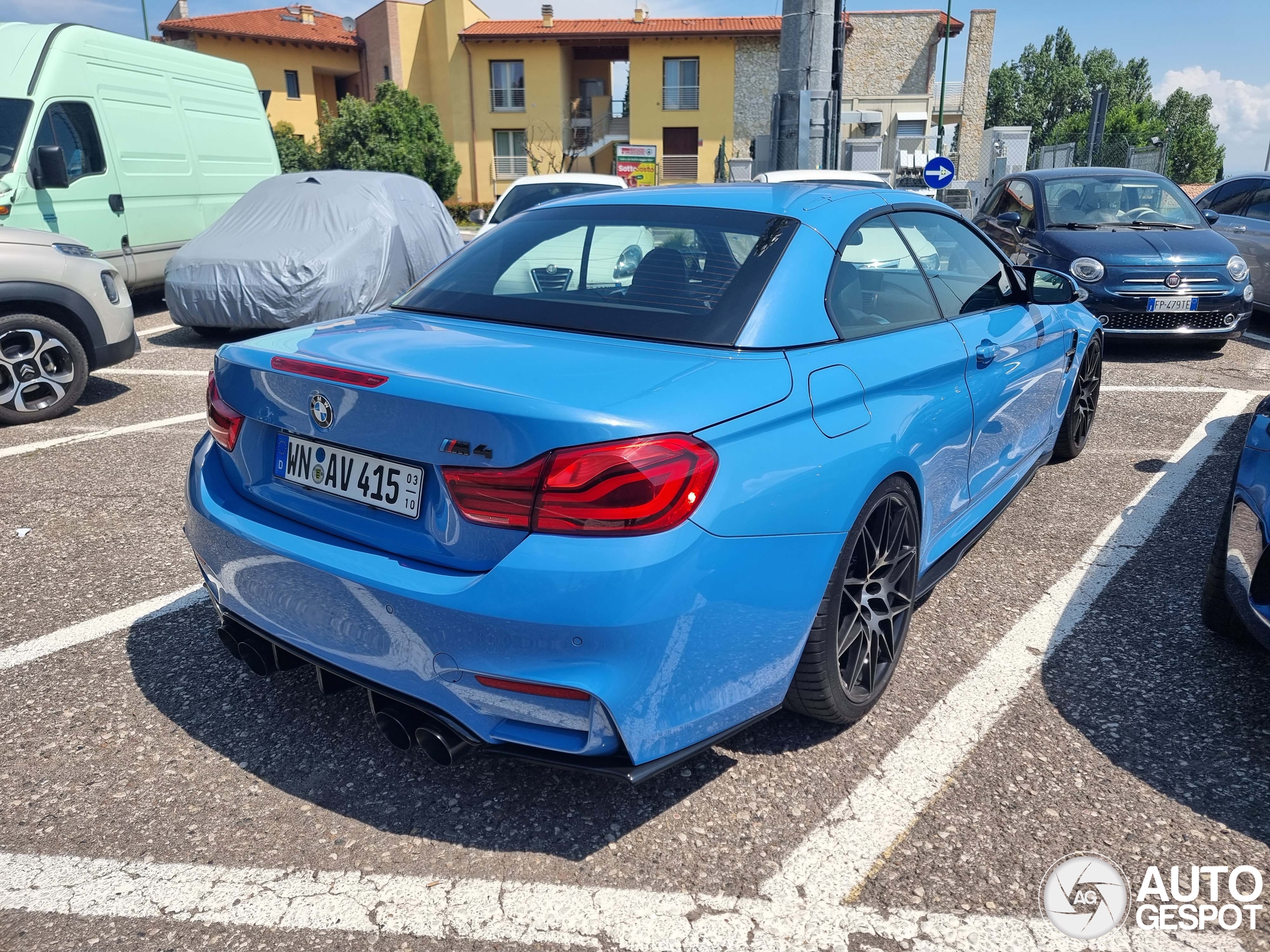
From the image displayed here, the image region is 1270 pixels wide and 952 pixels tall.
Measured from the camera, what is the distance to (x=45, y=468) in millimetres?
5371

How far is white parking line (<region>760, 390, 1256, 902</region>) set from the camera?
88.1 inches

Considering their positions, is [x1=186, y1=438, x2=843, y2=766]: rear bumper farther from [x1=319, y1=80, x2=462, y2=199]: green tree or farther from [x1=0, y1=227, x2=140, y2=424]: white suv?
[x1=319, y1=80, x2=462, y2=199]: green tree

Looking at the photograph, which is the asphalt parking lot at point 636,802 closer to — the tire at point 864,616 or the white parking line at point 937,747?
the white parking line at point 937,747

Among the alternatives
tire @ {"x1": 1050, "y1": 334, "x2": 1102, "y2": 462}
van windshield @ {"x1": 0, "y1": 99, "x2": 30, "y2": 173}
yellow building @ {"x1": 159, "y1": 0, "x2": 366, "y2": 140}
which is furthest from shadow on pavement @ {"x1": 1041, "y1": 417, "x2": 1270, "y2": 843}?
yellow building @ {"x1": 159, "y1": 0, "x2": 366, "y2": 140}

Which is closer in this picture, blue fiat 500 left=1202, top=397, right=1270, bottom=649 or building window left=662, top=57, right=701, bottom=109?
blue fiat 500 left=1202, top=397, right=1270, bottom=649

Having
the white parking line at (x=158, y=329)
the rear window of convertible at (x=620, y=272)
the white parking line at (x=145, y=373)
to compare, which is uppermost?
the rear window of convertible at (x=620, y=272)

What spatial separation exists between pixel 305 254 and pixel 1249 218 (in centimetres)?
975

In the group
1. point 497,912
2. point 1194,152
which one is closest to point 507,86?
point 497,912

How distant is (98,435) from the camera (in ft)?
19.9

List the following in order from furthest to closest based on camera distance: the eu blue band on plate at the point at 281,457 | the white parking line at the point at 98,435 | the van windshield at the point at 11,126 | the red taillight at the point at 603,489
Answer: the van windshield at the point at 11,126
the white parking line at the point at 98,435
the eu blue band on plate at the point at 281,457
the red taillight at the point at 603,489

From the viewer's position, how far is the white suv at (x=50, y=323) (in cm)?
621

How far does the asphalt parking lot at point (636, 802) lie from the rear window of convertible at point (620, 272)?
4.07ft

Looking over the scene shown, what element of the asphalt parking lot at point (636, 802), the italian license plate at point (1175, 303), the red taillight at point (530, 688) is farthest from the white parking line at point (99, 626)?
the italian license plate at point (1175, 303)

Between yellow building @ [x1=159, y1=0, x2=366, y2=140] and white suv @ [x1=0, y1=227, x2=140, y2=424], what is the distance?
45085 mm
